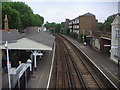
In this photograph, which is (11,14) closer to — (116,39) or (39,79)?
(116,39)

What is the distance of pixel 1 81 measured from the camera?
14.4 m

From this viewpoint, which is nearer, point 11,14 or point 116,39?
A: point 116,39

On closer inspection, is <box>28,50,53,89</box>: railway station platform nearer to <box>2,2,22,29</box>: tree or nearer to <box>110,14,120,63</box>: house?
<box>110,14,120,63</box>: house

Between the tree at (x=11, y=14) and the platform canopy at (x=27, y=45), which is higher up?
the tree at (x=11, y=14)

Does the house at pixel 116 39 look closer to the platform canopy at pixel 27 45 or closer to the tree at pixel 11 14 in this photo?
the platform canopy at pixel 27 45

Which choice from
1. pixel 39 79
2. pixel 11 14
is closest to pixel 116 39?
pixel 39 79

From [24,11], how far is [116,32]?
3697cm

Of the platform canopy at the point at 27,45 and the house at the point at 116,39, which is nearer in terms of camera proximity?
the platform canopy at the point at 27,45

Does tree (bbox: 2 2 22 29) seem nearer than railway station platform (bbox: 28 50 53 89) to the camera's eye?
No

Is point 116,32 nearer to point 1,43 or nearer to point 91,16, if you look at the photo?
point 1,43

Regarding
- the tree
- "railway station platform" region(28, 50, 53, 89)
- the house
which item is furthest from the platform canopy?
the tree

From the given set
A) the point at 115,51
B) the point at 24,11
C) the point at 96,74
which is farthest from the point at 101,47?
the point at 24,11

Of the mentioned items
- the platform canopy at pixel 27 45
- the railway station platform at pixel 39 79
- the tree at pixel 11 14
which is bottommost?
the railway station platform at pixel 39 79

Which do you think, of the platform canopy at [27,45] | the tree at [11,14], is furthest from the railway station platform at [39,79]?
the tree at [11,14]
